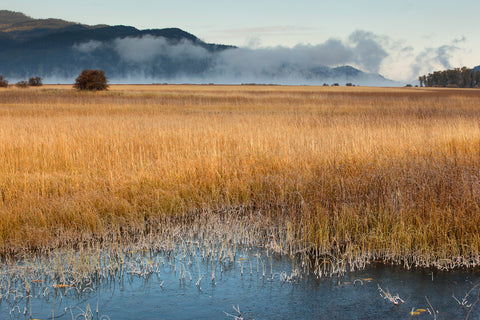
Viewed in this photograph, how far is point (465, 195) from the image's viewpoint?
6875 millimetres

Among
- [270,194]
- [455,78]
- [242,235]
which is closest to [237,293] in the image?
[242,235]

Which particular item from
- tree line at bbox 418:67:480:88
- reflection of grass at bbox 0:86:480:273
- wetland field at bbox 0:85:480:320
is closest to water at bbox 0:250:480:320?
wetland field at bbox 0:85:480:320

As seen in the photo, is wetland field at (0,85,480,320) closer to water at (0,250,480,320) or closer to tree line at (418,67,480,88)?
water at (0,250,480,320)

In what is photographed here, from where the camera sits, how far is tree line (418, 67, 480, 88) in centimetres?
12719

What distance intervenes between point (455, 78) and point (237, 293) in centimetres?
14195

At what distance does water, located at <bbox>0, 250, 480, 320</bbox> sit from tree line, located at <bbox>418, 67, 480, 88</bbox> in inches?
5294

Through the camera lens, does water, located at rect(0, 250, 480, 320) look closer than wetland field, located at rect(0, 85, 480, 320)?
Yes

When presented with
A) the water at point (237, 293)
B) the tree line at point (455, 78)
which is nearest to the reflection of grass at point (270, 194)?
the water at point (237, 293)

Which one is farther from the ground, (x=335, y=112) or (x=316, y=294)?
(x=335, y=112)

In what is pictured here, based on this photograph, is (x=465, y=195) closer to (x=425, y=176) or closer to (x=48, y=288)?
(x=425, y=176)

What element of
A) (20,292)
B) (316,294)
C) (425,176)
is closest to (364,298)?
(316,294)

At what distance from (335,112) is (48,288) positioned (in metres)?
22.2

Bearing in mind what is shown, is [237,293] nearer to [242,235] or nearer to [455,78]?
[242,235]

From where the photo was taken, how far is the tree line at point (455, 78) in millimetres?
127188
